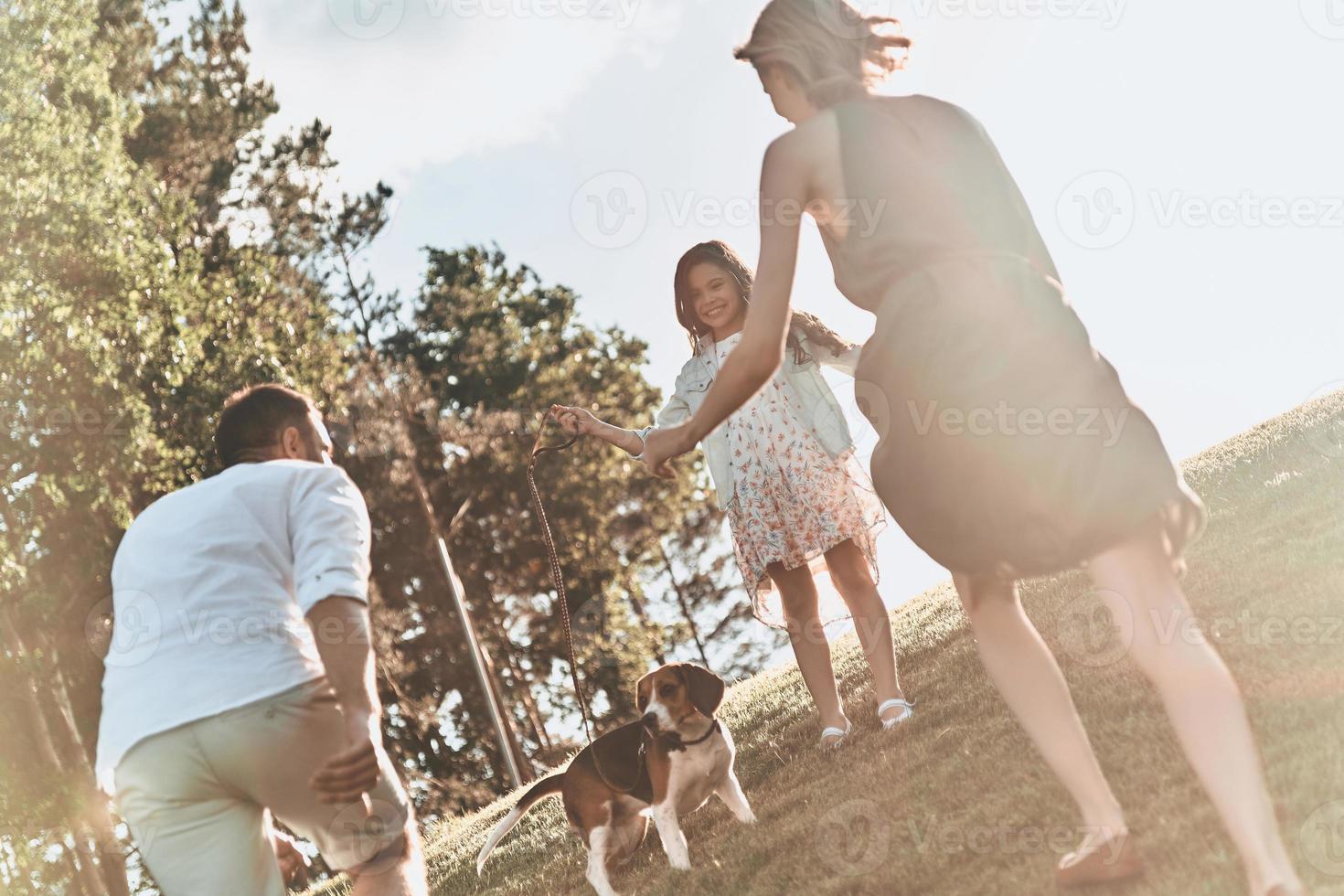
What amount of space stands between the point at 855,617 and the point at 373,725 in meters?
4.39

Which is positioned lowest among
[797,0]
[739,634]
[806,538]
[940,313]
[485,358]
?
[739,634]

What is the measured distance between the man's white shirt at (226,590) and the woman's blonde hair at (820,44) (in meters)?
1.83

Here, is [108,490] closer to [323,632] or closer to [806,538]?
[806,538]

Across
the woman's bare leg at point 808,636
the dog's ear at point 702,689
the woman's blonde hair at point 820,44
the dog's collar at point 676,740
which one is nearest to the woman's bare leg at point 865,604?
the woman's bare leg at point 808,636

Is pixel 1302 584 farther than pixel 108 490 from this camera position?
No

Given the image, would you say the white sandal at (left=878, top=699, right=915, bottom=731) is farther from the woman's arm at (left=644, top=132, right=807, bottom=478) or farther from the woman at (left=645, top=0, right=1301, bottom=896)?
the woman's arm at (left=644, top=132, right=807, bottom=478)

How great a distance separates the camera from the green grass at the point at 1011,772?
4602mm

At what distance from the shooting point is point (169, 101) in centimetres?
2703

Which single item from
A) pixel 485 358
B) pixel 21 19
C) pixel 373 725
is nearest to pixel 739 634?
pixel 485 358

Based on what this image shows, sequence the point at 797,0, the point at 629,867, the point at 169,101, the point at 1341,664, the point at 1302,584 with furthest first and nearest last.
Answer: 1. the point at 169,101
2. the point at 1302,584
3. the point at 629,867
4. the point at 1341,664
5. the point at 797,0

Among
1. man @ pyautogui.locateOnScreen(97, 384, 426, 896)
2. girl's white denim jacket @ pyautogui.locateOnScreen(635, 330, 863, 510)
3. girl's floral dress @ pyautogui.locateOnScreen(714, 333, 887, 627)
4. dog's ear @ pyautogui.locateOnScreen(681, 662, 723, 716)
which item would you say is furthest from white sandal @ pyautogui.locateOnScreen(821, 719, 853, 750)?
man @ pyautogui.locateOnScreen(97, 384, 426, 896)

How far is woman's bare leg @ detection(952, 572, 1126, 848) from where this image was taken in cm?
371

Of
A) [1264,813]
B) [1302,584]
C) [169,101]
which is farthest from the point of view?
[169,101]

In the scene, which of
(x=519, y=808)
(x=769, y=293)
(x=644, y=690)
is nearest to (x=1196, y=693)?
(x=769, y=293)
